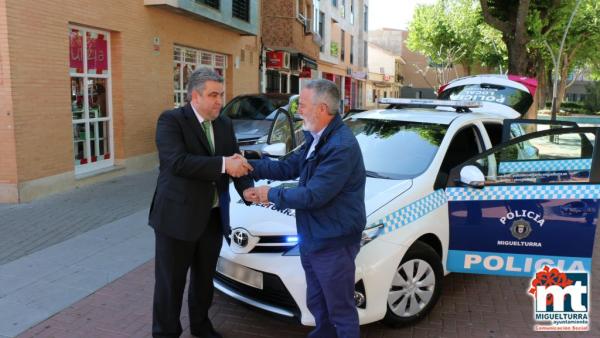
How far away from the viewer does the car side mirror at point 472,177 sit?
12.6 ft

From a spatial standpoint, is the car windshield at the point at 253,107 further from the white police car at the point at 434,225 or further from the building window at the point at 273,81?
the building window at the point at 273,81

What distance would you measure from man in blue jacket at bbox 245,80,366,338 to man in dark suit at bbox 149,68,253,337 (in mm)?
321

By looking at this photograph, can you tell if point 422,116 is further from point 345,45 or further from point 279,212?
point 345,45

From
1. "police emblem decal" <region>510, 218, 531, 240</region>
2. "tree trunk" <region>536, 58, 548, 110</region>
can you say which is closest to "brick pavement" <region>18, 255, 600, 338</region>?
"police emblem decal" <region>510, 218, 531, 240</region>

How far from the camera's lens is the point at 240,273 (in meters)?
3.51

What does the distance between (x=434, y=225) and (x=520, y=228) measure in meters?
0.68

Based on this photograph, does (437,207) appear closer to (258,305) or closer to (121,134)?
(258,305)

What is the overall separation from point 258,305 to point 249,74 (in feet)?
45.7

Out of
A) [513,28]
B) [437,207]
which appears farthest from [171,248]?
[513,28]

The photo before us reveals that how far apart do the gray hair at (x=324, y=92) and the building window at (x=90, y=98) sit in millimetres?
6815

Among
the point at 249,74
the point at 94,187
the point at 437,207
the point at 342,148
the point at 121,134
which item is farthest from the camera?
the point at 249,74

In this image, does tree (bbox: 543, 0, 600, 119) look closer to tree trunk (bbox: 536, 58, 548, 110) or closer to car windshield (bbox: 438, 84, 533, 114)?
tree trunk (bbox: 536, 58, 548, 110)

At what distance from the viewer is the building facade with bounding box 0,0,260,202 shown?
7105 mm

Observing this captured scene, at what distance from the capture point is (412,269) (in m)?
3.65
